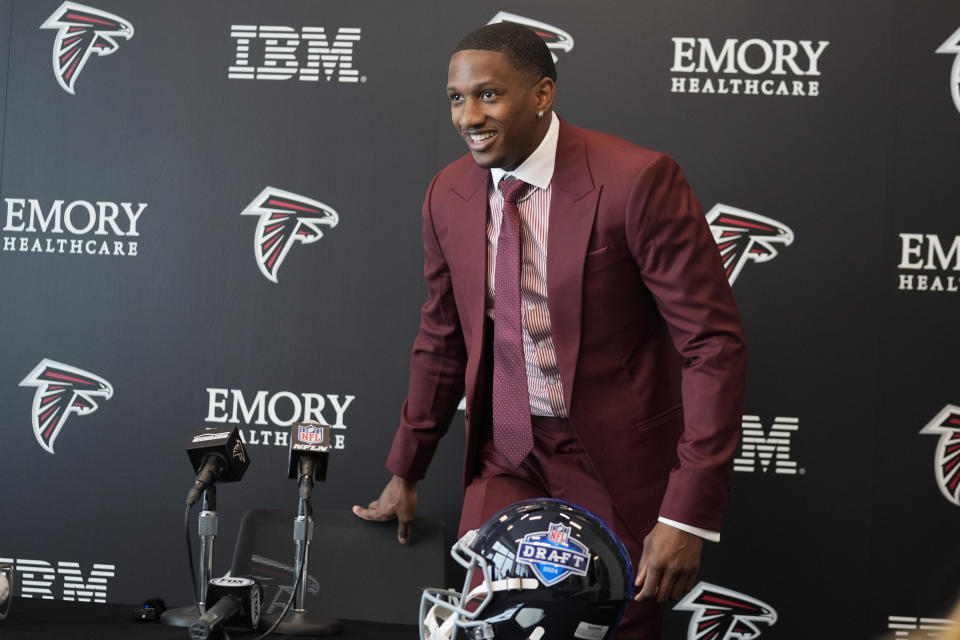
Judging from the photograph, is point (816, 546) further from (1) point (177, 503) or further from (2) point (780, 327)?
(1) point (177, 503)

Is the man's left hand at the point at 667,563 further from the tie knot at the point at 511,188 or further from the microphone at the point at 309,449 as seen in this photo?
the tie knot at the point at 511,188

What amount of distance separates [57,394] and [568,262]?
2.00 meters

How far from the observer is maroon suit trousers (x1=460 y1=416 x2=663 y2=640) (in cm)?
217

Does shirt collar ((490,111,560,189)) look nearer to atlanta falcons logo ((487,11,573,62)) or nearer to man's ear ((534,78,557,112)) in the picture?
man's ear ((534,78,557,112))

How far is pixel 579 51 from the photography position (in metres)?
3.15

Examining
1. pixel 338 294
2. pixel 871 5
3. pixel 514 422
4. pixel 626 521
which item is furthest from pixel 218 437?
pixel 871 5

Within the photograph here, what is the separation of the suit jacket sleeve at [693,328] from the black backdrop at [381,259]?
1.05 metres

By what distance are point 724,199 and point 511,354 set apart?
120cm

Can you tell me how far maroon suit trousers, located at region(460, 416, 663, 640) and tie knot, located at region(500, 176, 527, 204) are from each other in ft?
1.58

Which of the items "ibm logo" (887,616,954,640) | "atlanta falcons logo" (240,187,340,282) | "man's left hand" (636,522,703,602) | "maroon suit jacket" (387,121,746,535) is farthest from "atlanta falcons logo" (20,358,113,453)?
"ibm logo" (887,616,954,640)

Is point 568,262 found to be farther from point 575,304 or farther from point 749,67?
point 749,67

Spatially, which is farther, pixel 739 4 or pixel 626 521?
pixel 739 4

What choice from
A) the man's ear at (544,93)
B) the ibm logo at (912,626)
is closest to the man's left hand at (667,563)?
the man's ear at (544,93)

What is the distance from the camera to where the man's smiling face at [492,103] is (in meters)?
2.15
